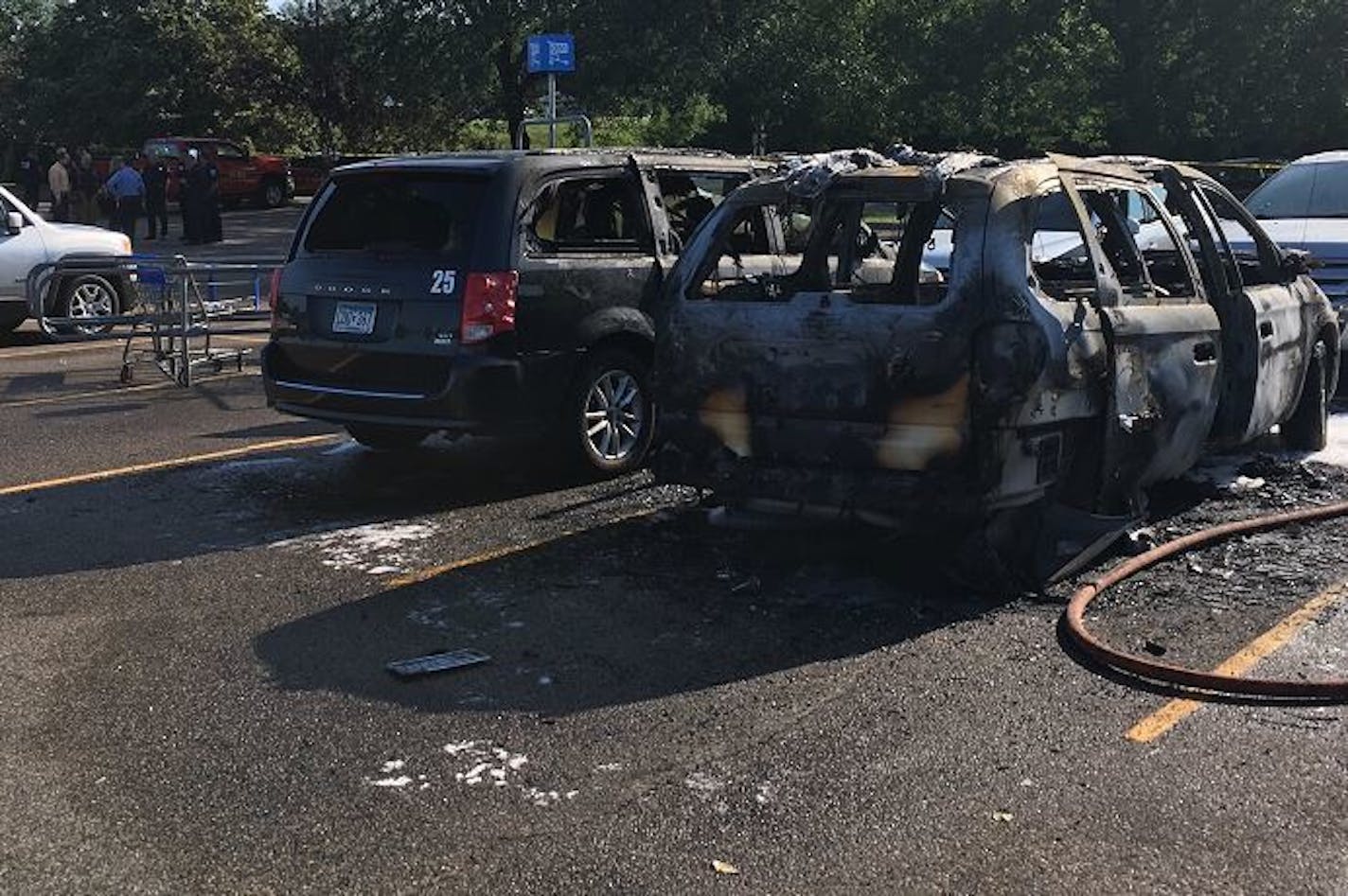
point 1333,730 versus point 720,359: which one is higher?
point 720,359

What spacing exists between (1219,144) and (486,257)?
33414 millimetres

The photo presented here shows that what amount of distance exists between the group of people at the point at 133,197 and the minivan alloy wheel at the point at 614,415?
70.2 feet

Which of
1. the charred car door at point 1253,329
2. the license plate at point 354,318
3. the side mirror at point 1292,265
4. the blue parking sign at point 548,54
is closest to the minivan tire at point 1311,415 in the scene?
the charred car door at point 1253,329

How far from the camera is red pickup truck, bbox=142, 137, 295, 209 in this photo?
3909 cm

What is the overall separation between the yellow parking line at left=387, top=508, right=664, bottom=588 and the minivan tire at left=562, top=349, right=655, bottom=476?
0.80 m

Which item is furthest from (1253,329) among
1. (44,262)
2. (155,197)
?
(155,197)

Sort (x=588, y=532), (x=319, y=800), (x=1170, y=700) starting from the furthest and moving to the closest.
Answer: (x=588, y=532) < (x=1170, y=700) < (x=319, y=800)

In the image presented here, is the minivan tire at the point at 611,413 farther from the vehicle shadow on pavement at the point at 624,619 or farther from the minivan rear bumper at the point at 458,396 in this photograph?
the vehicle shadow on pavement at the point at 624,619

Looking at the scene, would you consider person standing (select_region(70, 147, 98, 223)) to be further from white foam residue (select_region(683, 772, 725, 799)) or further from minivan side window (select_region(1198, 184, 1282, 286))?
white foam residue (select_region(683, 772, 725, 799))

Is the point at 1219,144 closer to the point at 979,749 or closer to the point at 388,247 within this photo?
the point at 388,247

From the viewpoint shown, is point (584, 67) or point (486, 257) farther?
point (584, 67)

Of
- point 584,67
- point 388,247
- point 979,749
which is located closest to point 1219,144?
point 584,67

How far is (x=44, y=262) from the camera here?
49.6 feet

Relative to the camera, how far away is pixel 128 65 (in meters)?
48.4
